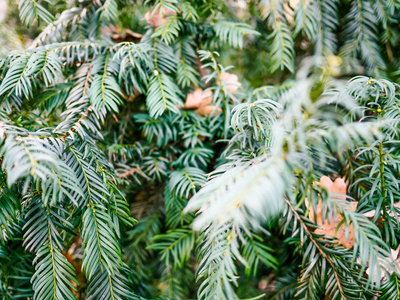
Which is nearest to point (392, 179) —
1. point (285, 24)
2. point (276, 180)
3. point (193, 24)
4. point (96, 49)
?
point (276, 180)

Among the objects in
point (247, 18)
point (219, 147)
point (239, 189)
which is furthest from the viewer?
point (247, 18)

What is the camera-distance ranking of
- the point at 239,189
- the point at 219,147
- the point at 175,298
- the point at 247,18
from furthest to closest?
the point at 247,18 < the point at 219,147 < the point at 175,298 < the point at 239,189

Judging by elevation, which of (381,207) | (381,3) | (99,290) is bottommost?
(99,290)

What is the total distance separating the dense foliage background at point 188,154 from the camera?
0.41m

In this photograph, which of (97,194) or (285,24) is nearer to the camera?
(97,194)

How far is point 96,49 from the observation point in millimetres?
718

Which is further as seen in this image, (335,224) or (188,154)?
(188,154)

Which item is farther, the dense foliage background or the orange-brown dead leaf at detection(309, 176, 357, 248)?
the orange-brown dead leaf at detection(309, 176, 357, 248)

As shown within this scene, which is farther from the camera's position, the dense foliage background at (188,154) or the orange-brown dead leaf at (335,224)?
the orange-brown dead leaf at (335,224)

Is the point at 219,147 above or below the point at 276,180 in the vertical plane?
below

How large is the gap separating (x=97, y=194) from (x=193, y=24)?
0.58 m

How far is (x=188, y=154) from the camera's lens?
716mm

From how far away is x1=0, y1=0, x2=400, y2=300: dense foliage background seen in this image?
1.35 ft

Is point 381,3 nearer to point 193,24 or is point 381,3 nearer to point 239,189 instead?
point 193,24
